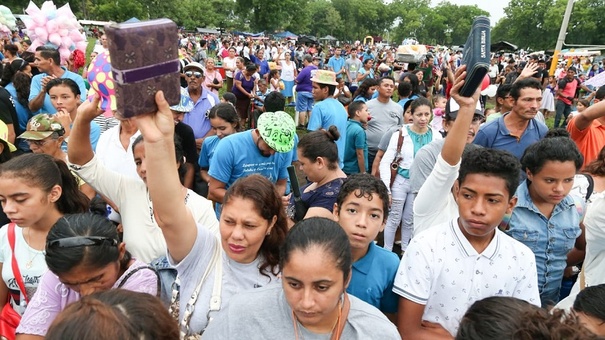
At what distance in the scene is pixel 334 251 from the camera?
5.57ft

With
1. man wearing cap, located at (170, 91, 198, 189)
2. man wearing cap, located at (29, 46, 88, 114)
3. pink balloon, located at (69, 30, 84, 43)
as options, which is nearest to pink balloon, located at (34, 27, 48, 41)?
pink balloon, located at (69, 30, 84, 43)

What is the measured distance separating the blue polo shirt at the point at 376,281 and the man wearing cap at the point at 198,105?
341cm

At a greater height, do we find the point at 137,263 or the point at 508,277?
the point at 508,277

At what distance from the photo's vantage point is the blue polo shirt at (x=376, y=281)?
2.23m

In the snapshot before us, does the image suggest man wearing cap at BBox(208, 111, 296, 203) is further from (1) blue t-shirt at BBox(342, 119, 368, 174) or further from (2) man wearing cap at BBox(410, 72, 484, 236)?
(1) blue t-shirt at BBox(342, 119, 368, 174)

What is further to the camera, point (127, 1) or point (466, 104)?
point (127, 1)

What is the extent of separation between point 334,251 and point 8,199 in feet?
6.06

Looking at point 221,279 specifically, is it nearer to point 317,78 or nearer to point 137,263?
A: point 137,263

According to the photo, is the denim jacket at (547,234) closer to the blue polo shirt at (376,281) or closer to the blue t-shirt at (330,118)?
the blue polo shirt at (376,281)

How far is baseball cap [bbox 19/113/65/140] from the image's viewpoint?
11.8 feet

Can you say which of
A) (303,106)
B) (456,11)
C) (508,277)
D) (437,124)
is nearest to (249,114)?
(303,106)

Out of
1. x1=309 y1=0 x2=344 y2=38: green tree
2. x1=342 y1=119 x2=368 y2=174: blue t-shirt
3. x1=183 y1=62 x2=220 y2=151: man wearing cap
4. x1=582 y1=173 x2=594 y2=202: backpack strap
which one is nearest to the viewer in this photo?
x1=582 y1=173 x2=594 y2=202: backpack strap

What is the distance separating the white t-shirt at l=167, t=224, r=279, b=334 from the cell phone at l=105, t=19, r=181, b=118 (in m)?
0.69

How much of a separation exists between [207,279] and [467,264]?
120 cm
